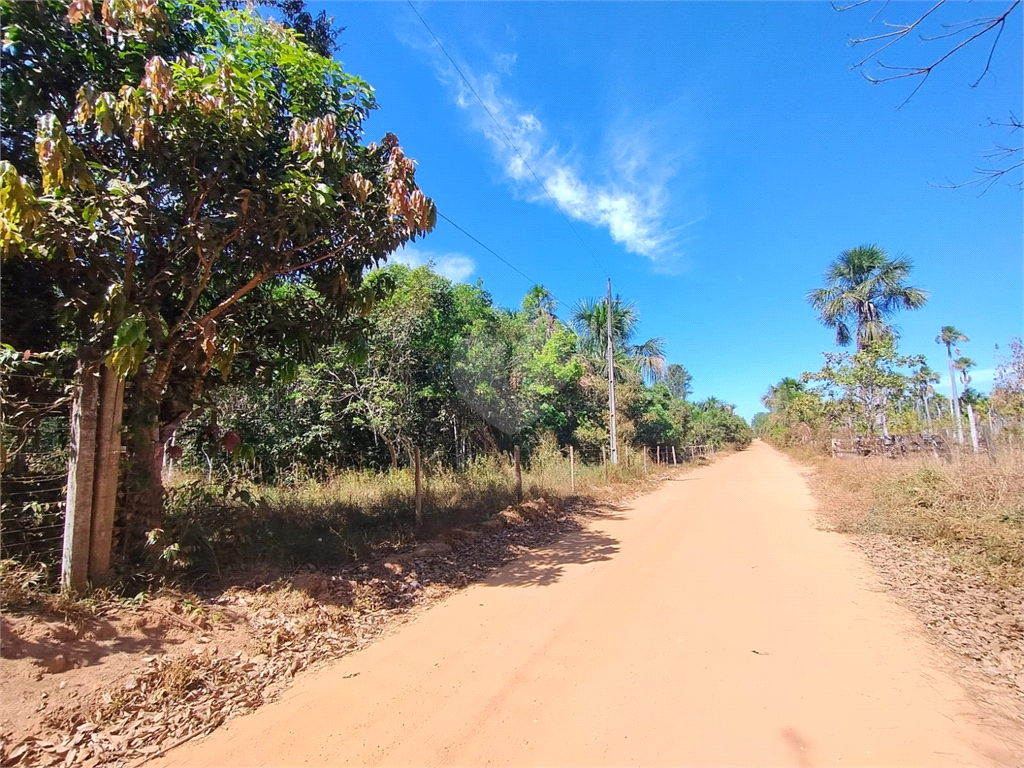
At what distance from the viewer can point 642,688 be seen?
3123 mm

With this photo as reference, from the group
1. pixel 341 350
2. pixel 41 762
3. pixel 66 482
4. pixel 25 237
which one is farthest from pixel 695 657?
pixel 341 350

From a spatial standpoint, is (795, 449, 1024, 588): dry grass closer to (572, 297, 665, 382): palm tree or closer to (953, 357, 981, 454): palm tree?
(953, 357, 981, 454): palm tree

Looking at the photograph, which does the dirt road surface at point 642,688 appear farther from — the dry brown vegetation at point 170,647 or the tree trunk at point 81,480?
the tree trunk at point 81,480

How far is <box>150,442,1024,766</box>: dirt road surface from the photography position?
2.51m

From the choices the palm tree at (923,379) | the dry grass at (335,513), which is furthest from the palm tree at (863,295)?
the dry grass at (335,513)

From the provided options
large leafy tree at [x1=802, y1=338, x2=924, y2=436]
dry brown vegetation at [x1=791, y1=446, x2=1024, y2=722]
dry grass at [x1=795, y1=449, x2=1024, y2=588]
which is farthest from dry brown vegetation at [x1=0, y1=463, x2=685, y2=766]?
large leafy tree at [x1=802, y1=338, x2=924, y2=436]

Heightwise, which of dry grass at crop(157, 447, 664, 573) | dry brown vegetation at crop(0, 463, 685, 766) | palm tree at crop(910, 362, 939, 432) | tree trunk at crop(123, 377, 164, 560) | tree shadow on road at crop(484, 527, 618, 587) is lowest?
tree shadow on road at crop(484, 527, 618, 587)

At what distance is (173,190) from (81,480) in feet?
9.28

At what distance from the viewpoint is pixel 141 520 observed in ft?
15.9

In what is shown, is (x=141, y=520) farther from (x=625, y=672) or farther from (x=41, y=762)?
(x=625, y=672)

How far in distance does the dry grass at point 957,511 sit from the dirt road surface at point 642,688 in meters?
1.45

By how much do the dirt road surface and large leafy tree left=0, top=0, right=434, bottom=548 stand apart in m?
3.19

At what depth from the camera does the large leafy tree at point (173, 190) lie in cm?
391

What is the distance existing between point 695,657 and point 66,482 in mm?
5694
